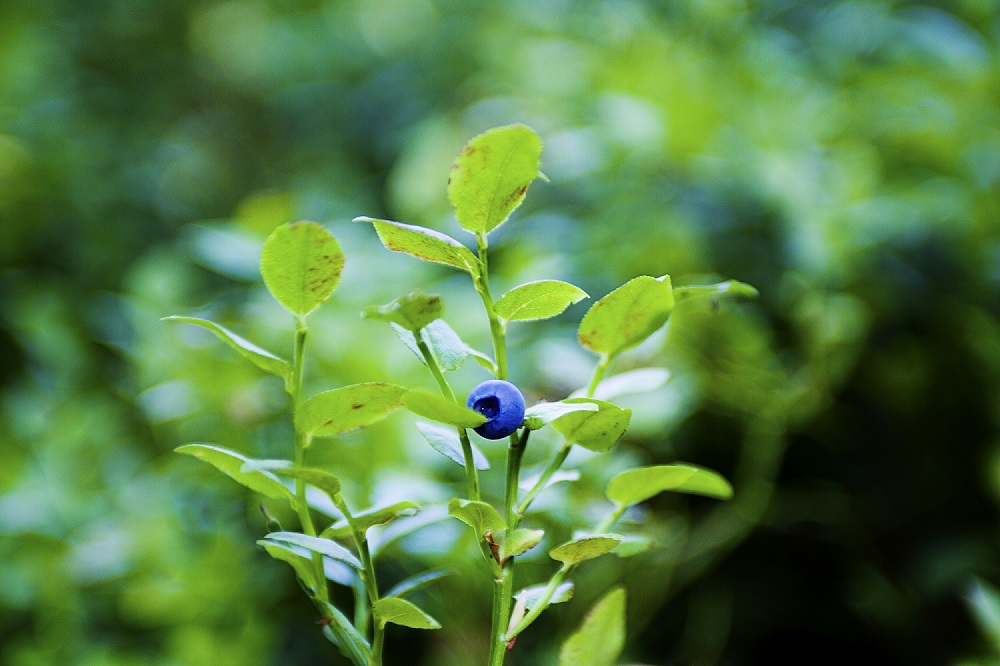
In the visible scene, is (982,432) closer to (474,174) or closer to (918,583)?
(918,583)

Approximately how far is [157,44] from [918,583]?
6.79 feet

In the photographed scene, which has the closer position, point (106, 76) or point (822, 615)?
point (822, 615)

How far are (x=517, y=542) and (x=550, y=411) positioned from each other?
5 centimetres

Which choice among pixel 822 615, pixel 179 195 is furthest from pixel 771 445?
pixel 179 195

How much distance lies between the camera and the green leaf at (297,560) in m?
0.33

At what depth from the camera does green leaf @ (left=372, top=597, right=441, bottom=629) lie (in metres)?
0.32

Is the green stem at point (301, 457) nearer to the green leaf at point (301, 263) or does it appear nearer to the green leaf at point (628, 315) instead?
the green leaf at point (301, 263)

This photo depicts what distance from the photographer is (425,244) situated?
32 centimetres

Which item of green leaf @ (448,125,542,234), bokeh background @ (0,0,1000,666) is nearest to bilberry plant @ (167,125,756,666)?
green leaf @ (448,125,542,234)

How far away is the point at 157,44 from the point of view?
2.10 meters

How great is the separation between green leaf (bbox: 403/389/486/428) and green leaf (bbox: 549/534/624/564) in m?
0.07

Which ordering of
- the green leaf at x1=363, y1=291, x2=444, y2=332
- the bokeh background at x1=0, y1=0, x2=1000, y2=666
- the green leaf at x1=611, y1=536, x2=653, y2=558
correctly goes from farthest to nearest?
the bokeh background at x1=0, y1=0, x2=1000, y2=666 → the green leaf at x1=611, y1=536, x2=653, y2=558 → the green leaf at x1=363, y1=291, x2=444, y2=332

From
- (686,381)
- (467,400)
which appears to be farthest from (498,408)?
(686,381)

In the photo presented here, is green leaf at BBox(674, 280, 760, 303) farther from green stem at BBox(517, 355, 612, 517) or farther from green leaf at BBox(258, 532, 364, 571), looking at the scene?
green leaf at BBox(258, 532, 364, 571)
